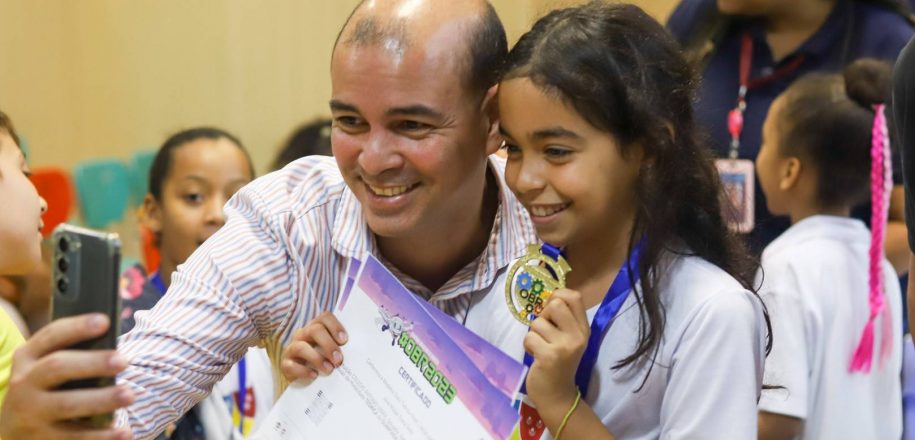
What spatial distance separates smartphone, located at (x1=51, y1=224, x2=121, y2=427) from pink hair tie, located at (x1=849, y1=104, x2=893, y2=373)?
186 centimetres

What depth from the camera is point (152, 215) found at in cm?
360

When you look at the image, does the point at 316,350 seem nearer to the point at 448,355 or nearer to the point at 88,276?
the point at 448,355

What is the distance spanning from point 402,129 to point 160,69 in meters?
2.76

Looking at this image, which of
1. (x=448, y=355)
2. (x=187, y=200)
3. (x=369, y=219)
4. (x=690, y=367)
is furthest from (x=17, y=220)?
(x=187, y=200)

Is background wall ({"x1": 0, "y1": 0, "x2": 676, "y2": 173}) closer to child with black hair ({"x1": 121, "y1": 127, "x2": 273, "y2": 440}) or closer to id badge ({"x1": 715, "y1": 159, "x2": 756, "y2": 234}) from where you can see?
child with black hair ({"x1": 121, "y1": 127, "x2": 273, "y2": 440})

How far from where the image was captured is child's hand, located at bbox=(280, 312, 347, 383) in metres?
1.78

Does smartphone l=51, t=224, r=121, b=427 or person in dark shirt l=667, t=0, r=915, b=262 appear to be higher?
smartphone l=51, t=224, r=121, b=427

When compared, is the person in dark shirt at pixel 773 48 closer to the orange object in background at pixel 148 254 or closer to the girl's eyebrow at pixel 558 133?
the girl's eyebrow at pixel 558 133

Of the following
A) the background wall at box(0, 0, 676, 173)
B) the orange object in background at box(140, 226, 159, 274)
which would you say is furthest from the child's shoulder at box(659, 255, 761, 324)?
the orange object in background at box(140, 226, 159, 274)

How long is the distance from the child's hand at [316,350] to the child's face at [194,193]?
170cm

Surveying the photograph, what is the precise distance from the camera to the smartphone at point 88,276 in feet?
3.69

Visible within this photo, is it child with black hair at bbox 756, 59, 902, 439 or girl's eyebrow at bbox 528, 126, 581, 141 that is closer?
girl's eyebrow at bbox 528, 126, 581, 141

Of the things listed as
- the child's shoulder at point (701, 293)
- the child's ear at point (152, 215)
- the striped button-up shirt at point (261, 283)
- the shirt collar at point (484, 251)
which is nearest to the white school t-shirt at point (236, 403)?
the child's ear at point (152, 215)

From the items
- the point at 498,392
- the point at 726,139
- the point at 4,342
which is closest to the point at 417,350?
the point at 498,392
